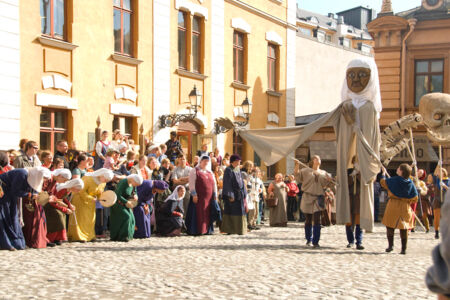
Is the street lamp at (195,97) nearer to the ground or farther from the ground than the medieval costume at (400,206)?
farther from the ground

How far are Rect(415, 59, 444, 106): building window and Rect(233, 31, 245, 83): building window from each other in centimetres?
767

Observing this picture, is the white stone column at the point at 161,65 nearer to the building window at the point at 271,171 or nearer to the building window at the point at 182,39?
the building window at the point at 182,39

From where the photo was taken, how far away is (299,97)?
104 feet

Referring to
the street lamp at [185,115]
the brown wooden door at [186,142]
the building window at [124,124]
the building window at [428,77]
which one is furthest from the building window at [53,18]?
the building window at [428,77]

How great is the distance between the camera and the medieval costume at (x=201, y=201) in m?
13.0

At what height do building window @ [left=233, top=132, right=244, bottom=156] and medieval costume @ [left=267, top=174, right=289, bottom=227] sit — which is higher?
building window @ [left=233, top=132, right=244, bottom=156]

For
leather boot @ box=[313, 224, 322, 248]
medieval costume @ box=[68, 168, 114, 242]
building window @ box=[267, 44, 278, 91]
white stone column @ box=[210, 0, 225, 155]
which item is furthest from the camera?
building window @ box=[267, 44, 278, 91]

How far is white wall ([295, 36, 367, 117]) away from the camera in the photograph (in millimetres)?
31969

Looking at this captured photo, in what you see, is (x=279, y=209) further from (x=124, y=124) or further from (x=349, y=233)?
(x=349, y=233)

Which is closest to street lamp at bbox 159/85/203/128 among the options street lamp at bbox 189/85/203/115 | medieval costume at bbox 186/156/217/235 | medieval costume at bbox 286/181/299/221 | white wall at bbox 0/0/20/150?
street lamp at bbox 189/85/203/115

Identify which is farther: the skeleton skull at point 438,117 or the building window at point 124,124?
the building window at point 124,124

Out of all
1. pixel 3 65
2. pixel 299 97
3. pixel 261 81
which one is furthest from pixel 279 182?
pixel 299 97

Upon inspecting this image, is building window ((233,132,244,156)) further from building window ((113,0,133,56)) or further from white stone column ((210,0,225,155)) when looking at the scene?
building window ((113,0,133,56))

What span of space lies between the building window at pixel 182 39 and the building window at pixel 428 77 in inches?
422
